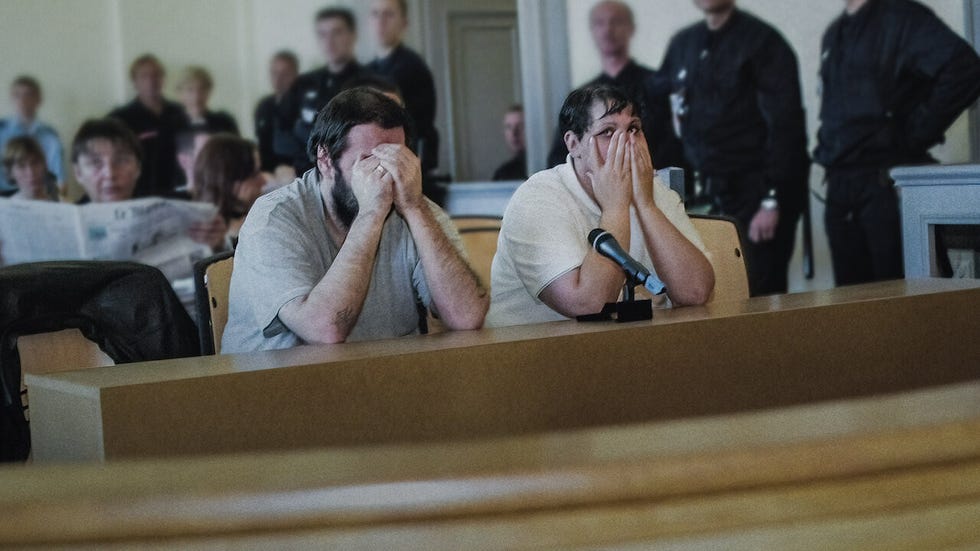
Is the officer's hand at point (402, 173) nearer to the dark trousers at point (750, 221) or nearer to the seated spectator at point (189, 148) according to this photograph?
the dark trousers at point (750, 221)

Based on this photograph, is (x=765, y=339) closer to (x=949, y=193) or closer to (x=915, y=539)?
(x=915, y=539)

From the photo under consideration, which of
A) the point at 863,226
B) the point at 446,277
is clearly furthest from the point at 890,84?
the point at 446,277

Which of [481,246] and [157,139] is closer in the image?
[481,246]

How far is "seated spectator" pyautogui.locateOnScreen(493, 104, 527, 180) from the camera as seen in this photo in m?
5.79

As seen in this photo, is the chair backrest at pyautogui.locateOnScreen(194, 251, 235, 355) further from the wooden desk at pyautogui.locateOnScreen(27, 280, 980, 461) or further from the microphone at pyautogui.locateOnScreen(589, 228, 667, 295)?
the wooden desk at pyautogui.locateOnScreen(27, 280, 980, 461)

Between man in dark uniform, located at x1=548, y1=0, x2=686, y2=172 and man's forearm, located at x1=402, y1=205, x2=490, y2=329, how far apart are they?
2.79 m

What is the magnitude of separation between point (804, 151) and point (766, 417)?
4.33m

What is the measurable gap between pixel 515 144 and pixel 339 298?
12.7 ft

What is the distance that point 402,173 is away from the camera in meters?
2.22

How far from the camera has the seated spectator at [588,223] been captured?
89.1 inches

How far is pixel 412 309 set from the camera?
7.45 ft

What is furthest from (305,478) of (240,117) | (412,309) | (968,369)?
(240,117)

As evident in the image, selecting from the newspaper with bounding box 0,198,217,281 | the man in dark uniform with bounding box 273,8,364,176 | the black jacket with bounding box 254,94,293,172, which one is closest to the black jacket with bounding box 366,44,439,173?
the man in dark uniform with bounding box 273,8,364,176

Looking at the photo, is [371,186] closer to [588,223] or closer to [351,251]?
[351,251]
